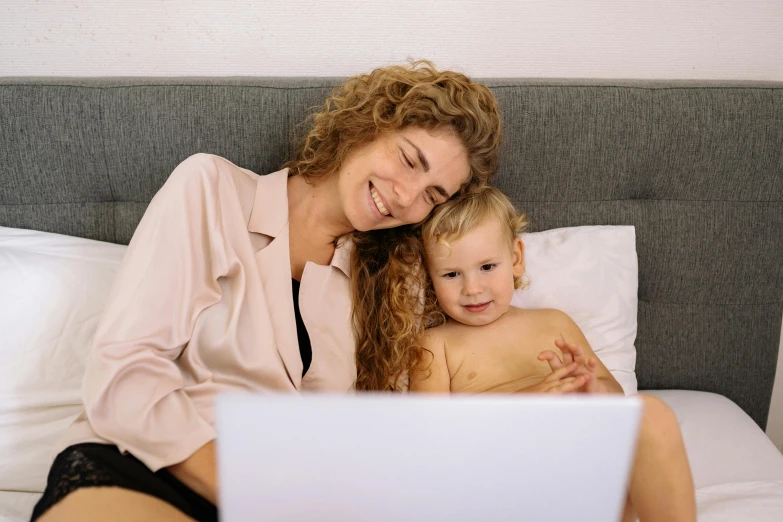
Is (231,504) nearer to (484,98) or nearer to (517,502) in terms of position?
(517,502)

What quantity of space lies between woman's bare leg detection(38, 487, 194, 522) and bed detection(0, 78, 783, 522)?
0.40m

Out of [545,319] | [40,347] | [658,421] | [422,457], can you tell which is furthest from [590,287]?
[40,347]

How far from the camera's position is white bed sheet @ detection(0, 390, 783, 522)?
4.27ft

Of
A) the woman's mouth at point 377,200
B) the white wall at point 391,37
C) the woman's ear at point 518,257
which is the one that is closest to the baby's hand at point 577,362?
the woman's ear at point 518,257

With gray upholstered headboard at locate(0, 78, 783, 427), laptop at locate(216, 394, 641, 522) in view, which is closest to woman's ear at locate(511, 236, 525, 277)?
gray upholstered headboard at locate(0, 78, 783, 427)

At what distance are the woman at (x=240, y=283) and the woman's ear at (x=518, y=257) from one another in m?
0.20

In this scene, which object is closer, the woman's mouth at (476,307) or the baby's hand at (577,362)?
the baby's hand at (577,362)

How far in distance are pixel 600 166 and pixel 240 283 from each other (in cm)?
95

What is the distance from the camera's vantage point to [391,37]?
5.61 feet

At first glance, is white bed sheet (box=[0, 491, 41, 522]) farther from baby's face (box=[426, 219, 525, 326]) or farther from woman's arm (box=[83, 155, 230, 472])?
baby's face (box=[426, 219, 525, 326])

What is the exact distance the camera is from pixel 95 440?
111 centimetres

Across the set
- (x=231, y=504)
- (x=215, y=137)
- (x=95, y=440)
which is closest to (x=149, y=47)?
(x=215, y=137)

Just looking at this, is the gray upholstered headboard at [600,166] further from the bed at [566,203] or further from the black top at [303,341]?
the black top at [303,341]

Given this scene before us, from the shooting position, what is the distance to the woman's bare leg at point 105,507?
3.16 ft
